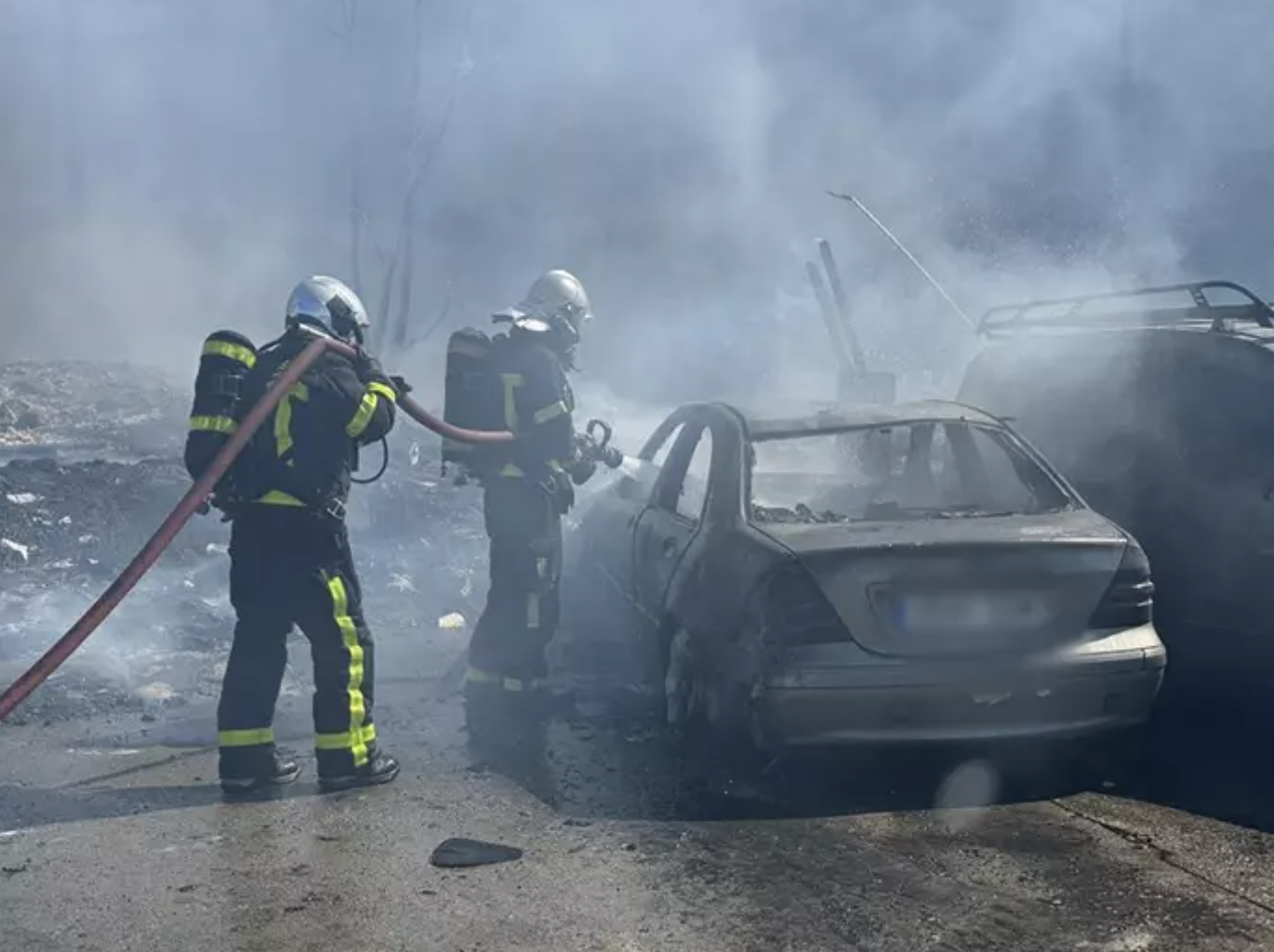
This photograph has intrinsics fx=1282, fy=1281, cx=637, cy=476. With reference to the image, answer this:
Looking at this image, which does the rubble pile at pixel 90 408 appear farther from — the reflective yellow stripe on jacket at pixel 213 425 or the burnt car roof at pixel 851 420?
the burnt car roof at pixel 851 420

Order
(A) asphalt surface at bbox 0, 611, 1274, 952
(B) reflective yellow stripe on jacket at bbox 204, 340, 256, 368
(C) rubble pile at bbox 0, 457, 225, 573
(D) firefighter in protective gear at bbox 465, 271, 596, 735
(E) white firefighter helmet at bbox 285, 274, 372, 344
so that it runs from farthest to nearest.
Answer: (C) rubble pile at bbox 0, 457, 225, 573, (D) firefighter in protective gear at bbox 465, 271, 596, 735, (E) white firefighter helmet at bbox 285, 274, 372, 344, (B) reflective yellow stripe on jacket at bbox 204, 340, 256, 368, (A) asphalt surface at bbox 0, 611, 1274, 952

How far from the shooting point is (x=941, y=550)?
4.28m

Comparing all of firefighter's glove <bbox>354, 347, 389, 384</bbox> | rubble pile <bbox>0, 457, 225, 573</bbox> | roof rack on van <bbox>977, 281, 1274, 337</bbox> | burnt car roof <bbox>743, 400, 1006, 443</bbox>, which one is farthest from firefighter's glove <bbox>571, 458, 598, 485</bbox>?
rubble pile <bbox>0, 457, 225, 573</bbox>

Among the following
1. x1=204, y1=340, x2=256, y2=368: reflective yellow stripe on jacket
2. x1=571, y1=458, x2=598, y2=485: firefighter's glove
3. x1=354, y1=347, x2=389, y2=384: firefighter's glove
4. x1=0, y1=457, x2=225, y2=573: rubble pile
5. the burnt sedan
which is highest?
x1=204, y1=340, x2=256, y2=368: reflective yellow stripe on jacket

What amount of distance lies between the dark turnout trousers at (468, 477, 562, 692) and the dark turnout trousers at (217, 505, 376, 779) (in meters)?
1.23

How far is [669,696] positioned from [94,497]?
6.66 meters

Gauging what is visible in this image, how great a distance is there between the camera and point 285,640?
16.2ft

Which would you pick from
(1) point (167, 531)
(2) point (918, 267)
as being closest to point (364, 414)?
(1) point (167, 531)

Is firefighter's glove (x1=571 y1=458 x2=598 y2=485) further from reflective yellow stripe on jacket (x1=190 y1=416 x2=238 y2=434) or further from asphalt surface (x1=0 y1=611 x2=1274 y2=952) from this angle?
reflective yellow stripe on jacket (x1=190 y1=416 x2=238 y2=434)

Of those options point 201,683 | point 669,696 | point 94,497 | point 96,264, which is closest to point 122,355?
point 96,264

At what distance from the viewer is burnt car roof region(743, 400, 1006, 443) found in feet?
16.7

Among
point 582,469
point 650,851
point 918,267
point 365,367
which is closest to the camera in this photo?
point 650,851

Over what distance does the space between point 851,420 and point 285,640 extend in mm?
2383

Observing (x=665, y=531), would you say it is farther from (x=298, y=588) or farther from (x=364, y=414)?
(x=298, y=588)
